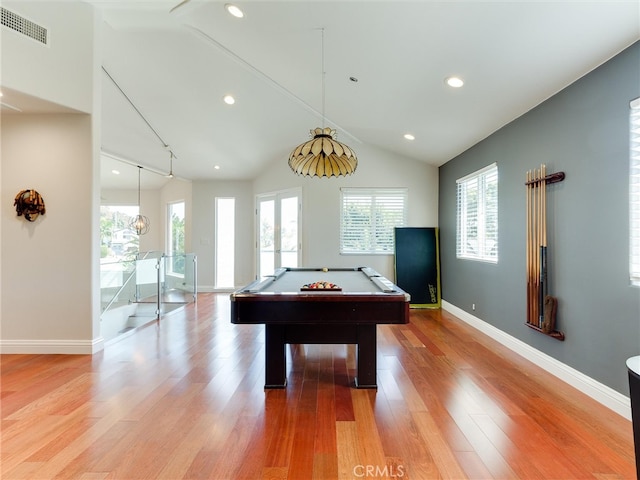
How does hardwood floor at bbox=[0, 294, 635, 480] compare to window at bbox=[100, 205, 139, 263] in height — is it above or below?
below

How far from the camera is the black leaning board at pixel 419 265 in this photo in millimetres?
6027

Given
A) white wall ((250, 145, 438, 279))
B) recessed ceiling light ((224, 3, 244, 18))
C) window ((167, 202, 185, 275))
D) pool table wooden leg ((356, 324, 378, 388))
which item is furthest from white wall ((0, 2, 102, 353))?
window ((167, 202, 185, 275))

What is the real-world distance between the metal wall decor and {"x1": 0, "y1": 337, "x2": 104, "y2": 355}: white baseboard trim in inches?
52.3

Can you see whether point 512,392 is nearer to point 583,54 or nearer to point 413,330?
point 413,330

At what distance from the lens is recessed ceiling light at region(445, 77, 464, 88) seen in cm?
330

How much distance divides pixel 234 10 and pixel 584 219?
11.8 feet

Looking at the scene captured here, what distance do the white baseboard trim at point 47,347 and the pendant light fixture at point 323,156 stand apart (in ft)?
9.65

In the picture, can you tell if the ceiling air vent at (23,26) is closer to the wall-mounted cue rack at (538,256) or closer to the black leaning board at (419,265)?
the wall-mounted cue rack at (538,256)

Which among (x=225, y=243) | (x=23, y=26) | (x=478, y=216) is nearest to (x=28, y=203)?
(x=23, y=26)

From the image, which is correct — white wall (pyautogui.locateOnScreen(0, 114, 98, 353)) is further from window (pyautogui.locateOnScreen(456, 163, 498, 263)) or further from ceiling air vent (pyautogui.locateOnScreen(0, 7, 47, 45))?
window (pyautogui.locateOnScreen(456, 163, 498, 263))

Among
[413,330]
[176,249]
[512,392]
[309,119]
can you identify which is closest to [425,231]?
[413,330]

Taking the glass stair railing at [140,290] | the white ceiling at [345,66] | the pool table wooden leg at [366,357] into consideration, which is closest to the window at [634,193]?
the white ceiling at [345,66]

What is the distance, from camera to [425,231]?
613 cm

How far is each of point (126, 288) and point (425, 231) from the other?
513 cm
